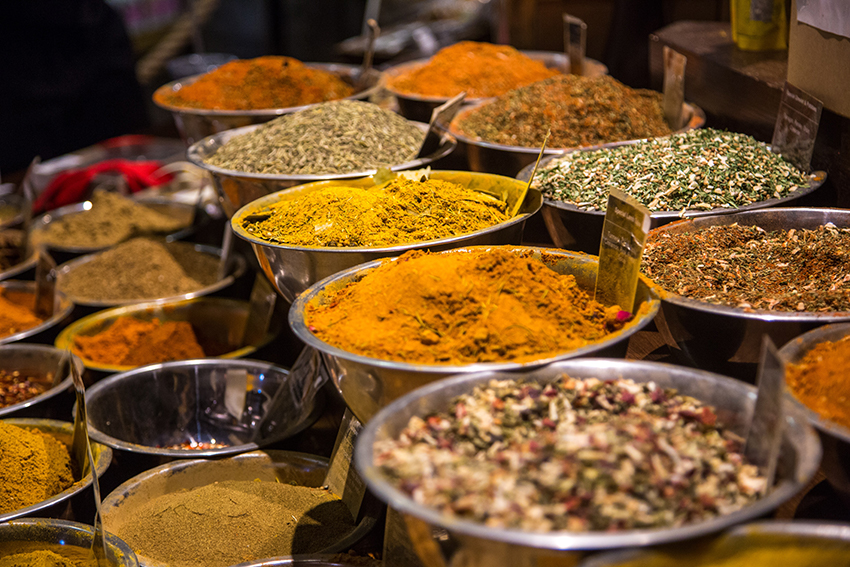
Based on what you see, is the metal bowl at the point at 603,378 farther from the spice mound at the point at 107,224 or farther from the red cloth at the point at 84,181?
the red cloth at the point at 84,181

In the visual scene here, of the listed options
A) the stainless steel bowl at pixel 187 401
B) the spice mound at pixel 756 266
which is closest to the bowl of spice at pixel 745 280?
the spice mound at pixel 756 266

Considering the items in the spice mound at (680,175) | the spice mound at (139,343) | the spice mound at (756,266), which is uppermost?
the spice mound at (680,175)

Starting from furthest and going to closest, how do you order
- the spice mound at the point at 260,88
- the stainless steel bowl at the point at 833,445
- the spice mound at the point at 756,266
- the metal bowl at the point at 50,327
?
the spice mound at the point at 260,88, the metal bowl at the point at 50,327, the spice mound at the point at 756,266, the stainless steel bowl at the point at 833,445

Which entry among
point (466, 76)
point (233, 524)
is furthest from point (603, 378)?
point (466, 76)

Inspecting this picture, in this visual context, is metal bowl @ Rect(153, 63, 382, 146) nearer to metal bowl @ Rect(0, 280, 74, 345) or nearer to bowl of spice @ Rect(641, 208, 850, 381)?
metal bowl @ Rect(0, 280, 74, 345)

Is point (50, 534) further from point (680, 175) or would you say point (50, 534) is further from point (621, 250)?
point (680, 175)

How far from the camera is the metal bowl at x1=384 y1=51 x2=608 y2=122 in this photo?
2.21 m

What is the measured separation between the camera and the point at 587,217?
1342mm

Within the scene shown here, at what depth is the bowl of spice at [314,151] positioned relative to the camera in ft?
5.56

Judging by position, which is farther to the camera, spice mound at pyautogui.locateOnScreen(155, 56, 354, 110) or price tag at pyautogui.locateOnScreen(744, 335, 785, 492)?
spice mound at pyautogui.locateOnScreen(155, 56, 354, 110)

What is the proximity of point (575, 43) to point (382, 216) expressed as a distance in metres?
1.28

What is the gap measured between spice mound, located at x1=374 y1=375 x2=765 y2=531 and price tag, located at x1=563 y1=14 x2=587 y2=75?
5.57 ft

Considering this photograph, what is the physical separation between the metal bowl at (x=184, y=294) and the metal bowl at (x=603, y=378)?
5.16ft

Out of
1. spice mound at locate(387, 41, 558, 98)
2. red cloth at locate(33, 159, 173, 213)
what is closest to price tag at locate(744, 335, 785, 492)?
spice mound at locate(387, 41, 558, 98)
